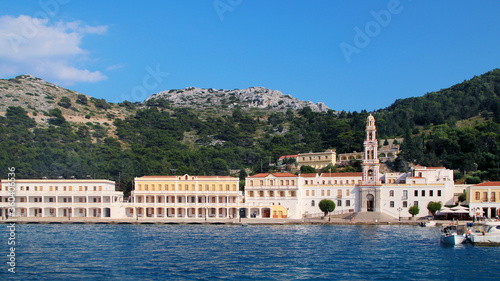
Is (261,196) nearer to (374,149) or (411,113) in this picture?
(374,149)

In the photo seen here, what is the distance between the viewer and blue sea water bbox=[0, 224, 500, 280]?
34000mm

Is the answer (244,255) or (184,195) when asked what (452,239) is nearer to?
(244,255)

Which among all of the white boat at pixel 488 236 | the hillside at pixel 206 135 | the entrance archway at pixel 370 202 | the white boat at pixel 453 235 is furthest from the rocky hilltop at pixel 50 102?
the white boat at pixel 488 236

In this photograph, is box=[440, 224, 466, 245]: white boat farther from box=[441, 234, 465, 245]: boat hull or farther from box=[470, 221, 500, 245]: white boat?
box=[470, 221, 500, 245]: white boat

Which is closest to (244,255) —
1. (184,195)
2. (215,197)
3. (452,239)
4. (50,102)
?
(452,239)

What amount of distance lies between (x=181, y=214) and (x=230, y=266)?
37.7m

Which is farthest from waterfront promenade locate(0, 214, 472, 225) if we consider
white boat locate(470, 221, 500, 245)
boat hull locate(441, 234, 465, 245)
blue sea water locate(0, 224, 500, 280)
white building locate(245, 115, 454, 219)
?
boat hull locate(441, 234, 465, 245)

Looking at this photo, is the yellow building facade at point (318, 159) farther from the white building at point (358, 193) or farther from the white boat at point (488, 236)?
the white boat at point (488, 236)

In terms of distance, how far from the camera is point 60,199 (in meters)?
73.3

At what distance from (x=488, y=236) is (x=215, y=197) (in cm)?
3622

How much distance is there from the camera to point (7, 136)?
410 ft

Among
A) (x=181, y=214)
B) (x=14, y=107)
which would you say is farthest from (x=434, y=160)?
(x=14, y=107)

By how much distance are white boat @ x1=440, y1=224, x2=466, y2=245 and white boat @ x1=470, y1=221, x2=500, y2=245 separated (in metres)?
0.97

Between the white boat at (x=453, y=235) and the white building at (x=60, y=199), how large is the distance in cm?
4162
